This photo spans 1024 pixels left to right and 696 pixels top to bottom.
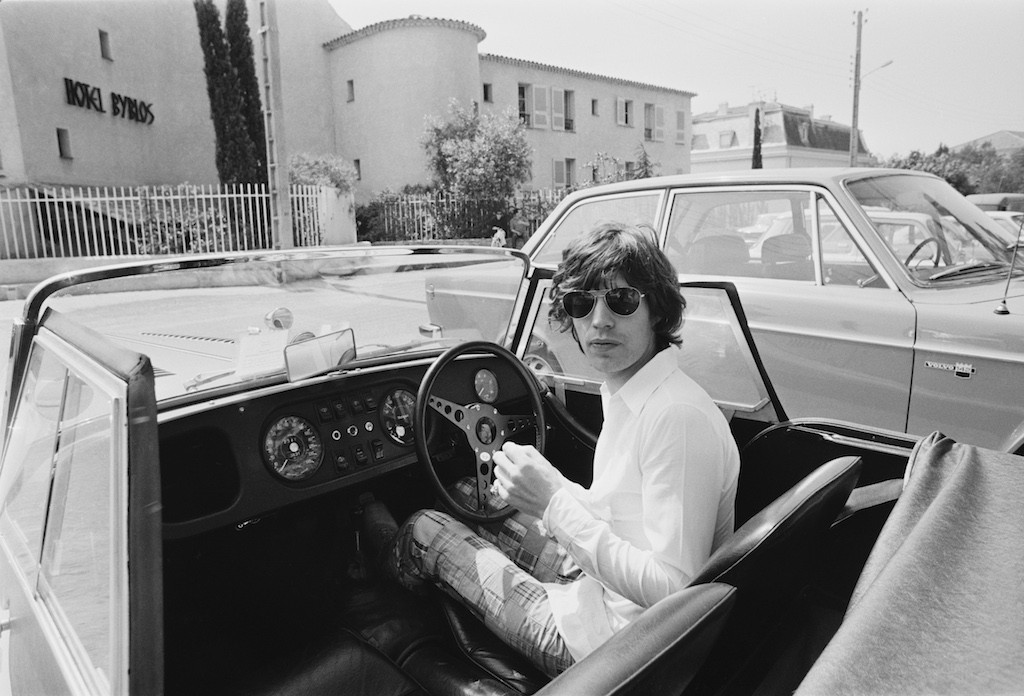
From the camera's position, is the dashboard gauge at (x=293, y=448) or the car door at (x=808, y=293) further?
the car door at (x=808, y=293)

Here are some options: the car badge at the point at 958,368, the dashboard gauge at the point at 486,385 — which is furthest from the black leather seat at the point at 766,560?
the car badge at the point at 958,368

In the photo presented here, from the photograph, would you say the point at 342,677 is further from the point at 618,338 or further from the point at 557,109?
the point at 557,109

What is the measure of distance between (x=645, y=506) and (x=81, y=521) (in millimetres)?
1269

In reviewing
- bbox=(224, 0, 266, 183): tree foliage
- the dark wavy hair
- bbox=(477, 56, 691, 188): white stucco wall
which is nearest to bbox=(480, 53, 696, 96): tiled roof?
bbox=(477, 56, 691, 188): white stucco wall

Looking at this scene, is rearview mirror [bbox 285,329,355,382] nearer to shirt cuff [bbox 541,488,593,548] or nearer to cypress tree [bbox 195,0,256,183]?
shirt cuff [bbox 541,488,593,548]

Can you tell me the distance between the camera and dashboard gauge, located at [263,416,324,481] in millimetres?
2455

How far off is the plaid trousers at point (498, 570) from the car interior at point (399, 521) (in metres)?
0.11

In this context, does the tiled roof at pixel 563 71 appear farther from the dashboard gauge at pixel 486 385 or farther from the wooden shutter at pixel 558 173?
the dashboard gauge at pixel 486 385

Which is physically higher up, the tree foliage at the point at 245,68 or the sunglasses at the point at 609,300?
the tree foliage at the point at 245,68

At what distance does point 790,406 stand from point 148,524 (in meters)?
3.51

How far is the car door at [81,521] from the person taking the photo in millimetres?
1162

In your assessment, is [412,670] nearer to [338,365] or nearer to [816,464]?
[338,365]

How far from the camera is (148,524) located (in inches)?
46.1

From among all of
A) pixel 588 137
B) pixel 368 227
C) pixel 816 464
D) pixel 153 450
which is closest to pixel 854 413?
pixel 816 464
